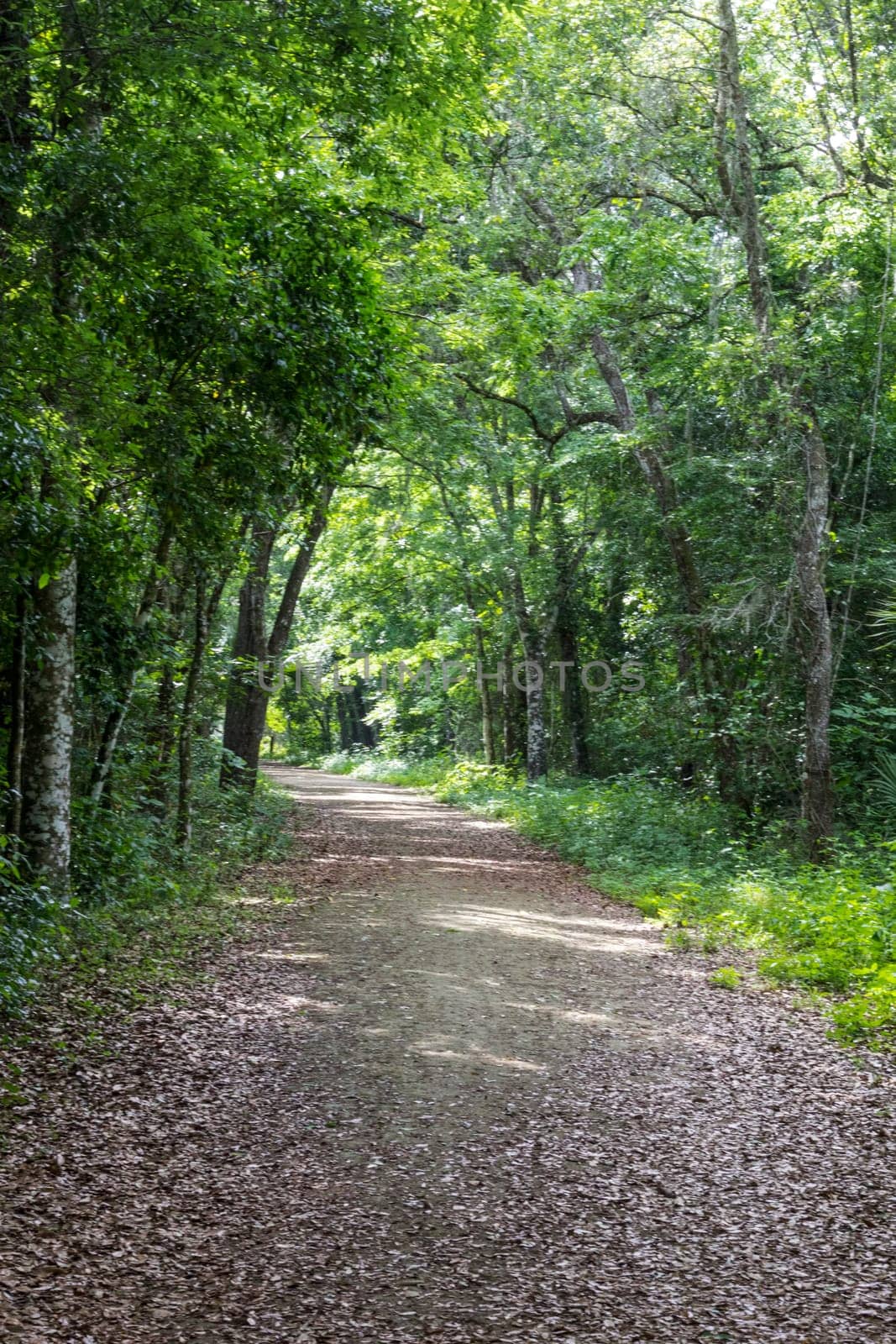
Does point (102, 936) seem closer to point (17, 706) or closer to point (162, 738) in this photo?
point (17, 706)

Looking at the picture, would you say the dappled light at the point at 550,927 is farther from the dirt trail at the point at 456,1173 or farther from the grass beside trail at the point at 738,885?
the dirt trail at the point at 456,1173

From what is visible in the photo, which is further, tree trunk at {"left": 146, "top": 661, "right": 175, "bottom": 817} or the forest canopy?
tree trunk at {"left": 146, "top": 661, "right": 175, "bottom": 817}

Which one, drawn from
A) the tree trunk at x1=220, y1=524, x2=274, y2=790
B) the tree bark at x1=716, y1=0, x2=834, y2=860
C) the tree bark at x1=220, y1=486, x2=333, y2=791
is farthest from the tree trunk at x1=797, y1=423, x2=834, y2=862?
the tree trunk at x1=220, y1=524, x2=274, y2=790

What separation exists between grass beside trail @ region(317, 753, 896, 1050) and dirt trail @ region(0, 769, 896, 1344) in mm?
484

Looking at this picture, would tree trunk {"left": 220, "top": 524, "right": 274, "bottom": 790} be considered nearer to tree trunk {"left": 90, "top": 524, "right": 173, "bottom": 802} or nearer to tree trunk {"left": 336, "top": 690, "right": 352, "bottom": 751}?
tree trunk {"left": 90, "top": 524, "right": 173, "bottom": 802}

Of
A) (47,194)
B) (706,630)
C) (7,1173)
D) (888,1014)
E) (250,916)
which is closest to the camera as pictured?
(7,1173)

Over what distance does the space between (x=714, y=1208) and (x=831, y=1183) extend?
25.9 inches

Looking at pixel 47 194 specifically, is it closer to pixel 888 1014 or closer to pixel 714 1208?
pixel 714 1208

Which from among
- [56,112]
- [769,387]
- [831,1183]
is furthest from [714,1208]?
[769,387]

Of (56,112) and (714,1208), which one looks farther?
(56,112)

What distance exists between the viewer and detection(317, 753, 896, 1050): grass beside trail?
8.39m

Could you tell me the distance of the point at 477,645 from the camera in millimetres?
28625

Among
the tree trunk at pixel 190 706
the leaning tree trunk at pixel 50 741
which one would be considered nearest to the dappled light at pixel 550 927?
the tree trunk at pixel 190 706

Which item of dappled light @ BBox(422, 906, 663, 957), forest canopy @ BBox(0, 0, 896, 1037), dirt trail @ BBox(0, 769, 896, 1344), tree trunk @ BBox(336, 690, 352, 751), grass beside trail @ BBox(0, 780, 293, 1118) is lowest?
dappled light @ BBox(422, 906, 663, 957)
